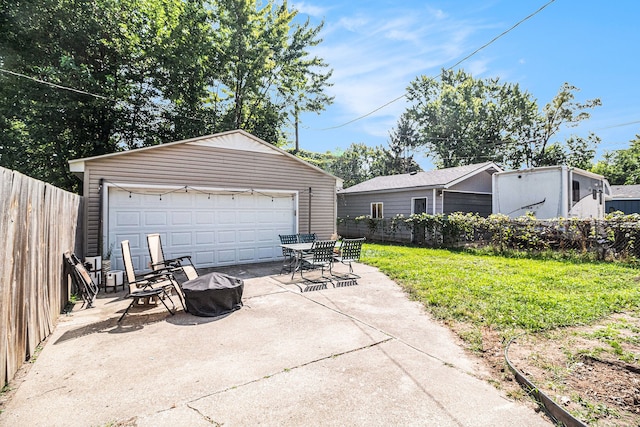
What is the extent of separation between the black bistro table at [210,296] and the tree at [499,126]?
93.6ft

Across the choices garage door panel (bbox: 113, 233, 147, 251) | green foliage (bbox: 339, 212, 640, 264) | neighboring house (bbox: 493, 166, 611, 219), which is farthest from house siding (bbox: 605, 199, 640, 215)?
garage door panel (bbox: 113, 233, 147, 251)

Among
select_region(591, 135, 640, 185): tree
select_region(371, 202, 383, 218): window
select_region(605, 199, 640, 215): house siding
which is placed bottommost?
select_region(371, 202, 383, 218): window

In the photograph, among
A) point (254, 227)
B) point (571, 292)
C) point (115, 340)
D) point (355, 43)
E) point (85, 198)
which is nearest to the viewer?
point (115, 340)

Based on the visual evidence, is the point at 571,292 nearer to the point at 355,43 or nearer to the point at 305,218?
the point at 305,218

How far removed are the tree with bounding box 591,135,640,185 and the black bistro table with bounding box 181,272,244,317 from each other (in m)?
40.8

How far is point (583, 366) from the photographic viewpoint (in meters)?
3.10

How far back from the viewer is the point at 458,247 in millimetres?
12102

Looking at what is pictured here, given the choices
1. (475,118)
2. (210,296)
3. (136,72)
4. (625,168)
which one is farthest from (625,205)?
(136,72)

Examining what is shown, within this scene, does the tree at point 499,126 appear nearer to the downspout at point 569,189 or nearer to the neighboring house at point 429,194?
the neighboring house at point 429,194

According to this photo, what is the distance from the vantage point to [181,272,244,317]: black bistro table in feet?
15.4

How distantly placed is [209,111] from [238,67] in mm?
3030

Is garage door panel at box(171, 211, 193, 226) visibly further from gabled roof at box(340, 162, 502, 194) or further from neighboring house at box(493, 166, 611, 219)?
neighboring house at box(493, 166, 611, 219)

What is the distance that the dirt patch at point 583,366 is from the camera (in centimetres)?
244

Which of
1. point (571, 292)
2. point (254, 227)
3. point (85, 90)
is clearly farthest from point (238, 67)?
point (571, 292)
